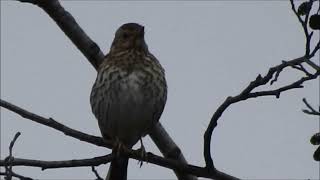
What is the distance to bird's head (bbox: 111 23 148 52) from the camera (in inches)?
286

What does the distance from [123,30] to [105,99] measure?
105 centimetres

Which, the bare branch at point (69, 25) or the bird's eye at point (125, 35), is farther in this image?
the bird's eye at point (125, 35)

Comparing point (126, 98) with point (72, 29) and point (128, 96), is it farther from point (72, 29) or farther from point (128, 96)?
point (72, 29)

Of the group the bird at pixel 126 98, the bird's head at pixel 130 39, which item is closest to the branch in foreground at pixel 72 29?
the bird at pixel 126 98

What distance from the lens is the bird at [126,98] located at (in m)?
6.60

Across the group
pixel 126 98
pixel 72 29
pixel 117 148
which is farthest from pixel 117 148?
pixel 72 29

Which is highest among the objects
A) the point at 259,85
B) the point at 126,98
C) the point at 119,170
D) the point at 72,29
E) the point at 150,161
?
the point at 72,29

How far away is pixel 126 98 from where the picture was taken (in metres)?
6.57

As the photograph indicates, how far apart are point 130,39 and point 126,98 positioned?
3.17 feet

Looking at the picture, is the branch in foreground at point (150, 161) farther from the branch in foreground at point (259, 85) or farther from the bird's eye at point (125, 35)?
the bird's eye at point (125, 35)

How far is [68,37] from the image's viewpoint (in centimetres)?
682

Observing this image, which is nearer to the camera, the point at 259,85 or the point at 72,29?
the point at 259,85

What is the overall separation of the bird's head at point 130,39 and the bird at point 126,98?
18cm

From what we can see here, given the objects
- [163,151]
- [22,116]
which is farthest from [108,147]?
[22,116]
